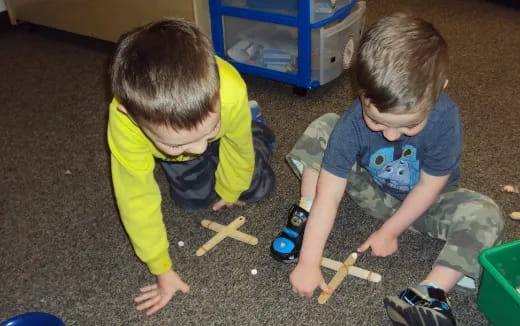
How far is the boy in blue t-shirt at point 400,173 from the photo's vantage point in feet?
2.56

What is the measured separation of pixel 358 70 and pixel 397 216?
0.34m

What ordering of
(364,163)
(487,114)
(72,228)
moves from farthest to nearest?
(487,114), (72,228), (364,163)

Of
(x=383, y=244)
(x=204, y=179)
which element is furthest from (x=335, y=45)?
(x=383, y=244)

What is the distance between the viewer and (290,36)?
5.59 ft

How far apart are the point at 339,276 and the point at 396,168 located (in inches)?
9.2

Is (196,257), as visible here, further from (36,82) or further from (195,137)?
(36,82)

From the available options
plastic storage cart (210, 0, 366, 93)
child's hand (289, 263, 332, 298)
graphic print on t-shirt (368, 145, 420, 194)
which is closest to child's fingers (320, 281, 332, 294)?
child's hand (289, 263, 332, 298)

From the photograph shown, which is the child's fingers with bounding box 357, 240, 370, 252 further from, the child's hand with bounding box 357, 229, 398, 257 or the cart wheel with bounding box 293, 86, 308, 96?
the cart wheel with bounding box 293, 86, 308, 96

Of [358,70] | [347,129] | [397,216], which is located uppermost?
[358,70]

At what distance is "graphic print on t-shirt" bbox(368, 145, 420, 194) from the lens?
977 millimetres

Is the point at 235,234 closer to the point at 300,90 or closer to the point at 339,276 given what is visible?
the point at 339,276

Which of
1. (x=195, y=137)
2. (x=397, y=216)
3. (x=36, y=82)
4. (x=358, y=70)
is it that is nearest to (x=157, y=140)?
(x=195, y=137)

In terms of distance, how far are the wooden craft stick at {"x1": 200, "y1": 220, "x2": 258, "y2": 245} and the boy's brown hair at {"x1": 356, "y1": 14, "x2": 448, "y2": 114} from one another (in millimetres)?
442

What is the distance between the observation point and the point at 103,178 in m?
1.34
